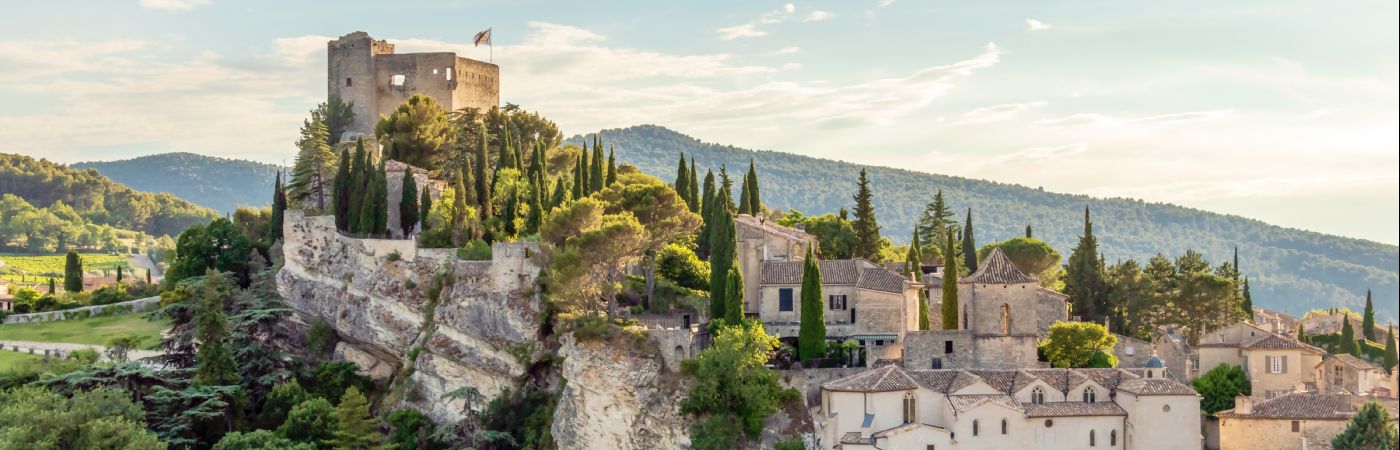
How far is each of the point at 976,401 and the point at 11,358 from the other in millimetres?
42169

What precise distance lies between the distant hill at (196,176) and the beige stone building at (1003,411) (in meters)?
128

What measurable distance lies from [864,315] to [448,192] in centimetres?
1797

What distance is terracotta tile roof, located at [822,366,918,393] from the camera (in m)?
43.8

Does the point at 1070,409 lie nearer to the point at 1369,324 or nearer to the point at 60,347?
the point at 1369,324

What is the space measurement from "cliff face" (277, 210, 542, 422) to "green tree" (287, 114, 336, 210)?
3559mm

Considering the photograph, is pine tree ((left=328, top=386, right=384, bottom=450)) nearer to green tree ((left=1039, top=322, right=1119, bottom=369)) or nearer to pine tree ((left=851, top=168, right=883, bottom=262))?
pine tree ((left=851, top=168, right=883, bottom=262))

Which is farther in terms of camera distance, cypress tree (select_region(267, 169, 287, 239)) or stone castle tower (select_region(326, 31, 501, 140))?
stone castle tower (select_region(326, 31, 501, 140))

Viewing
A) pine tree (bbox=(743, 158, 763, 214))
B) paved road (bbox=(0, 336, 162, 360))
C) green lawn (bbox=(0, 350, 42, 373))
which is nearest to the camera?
green lawn (bbox=(0, 350, 42, 373))

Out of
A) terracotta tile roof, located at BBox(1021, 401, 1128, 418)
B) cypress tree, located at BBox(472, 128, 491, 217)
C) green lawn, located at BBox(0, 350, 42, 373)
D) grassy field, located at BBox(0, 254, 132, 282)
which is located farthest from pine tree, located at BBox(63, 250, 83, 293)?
terracotta tile roof, located at BBox(1021, 401, 1128, 418)

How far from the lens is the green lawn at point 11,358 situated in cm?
5716

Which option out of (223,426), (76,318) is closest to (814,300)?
(223,426)

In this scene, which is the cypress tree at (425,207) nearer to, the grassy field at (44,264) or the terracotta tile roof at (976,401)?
the terracotta tile roof at (976,401)

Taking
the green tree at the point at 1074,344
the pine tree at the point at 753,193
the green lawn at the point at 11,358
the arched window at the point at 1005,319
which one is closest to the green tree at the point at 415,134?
the pine tree at the point at 753,193

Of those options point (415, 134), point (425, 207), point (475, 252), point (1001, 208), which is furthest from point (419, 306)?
point (1001, 208)
